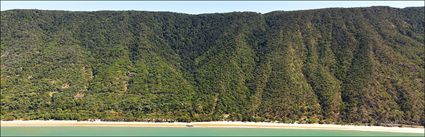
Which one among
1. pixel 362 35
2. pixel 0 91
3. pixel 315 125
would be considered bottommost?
A: pixel 315 125

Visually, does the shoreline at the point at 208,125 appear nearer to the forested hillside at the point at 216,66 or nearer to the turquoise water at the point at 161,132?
the forested hillside at the point at 216,66

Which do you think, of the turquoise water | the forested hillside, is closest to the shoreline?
the forested hillside

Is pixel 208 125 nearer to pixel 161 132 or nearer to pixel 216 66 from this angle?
pixel 161 132

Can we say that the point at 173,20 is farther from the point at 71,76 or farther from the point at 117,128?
the point at 117,128

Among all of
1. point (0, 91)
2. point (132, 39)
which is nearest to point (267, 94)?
point (132, 39)

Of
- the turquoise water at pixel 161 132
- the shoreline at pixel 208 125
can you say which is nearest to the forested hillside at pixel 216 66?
the shoreline at pixel 208 125

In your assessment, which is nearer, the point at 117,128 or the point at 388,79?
the point at 117,128
